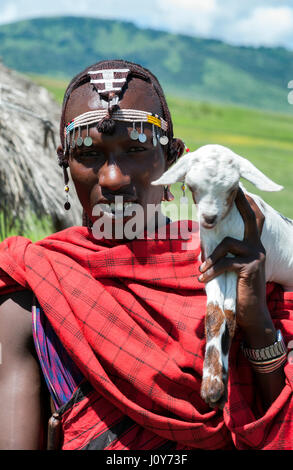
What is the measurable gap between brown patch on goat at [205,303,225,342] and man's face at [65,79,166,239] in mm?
569

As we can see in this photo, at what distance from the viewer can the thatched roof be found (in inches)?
179

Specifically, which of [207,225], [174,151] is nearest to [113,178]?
[174,151]

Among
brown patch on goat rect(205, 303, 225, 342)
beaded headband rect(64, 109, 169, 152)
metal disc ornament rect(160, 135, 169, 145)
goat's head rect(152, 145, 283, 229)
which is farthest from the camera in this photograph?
metal disc ornament rect(160, 135, 169, 145)

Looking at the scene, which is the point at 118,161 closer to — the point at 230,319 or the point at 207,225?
the point at 207,225

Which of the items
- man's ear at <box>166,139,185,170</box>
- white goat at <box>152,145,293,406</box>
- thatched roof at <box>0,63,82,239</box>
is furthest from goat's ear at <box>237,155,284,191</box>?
thatched roof at <box>0,63,82,239</box>

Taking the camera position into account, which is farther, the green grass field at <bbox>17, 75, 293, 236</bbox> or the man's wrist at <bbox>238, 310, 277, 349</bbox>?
the green grass field at <bbox>17, 75, 293, 236</bbox>

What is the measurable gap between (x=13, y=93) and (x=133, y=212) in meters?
3.17

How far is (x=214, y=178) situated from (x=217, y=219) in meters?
0.12

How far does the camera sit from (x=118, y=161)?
1.97 m

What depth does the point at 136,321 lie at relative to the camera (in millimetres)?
2002

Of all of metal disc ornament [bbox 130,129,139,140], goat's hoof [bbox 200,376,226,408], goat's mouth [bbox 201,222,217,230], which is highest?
metal disc ornament [bbox 130,129,139,140]

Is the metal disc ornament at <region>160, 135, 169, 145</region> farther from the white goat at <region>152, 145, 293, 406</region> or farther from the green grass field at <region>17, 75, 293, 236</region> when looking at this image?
the green grass field at <region>17, 75, 293, 236</region>

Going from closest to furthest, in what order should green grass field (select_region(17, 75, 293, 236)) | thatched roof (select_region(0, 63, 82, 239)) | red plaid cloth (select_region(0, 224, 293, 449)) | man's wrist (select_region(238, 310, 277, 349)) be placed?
man's wrist (select_region(238, 310, 277, 349)) → red plaid cloth (select_region(0, 224, 293, 449)) → thatched roof (select_region(0, 63, 82, 239)) → green grass field (select_region(17, 75, 293, 236))

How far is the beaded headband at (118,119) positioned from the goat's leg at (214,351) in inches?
28.2
